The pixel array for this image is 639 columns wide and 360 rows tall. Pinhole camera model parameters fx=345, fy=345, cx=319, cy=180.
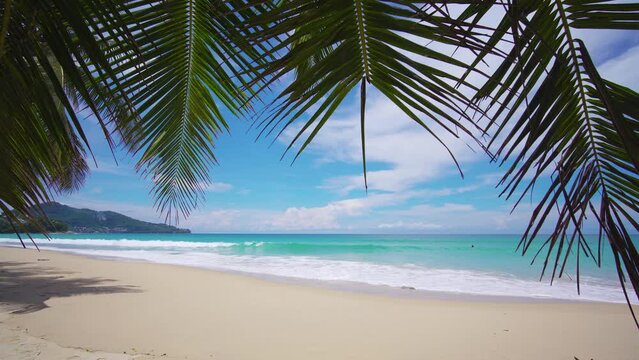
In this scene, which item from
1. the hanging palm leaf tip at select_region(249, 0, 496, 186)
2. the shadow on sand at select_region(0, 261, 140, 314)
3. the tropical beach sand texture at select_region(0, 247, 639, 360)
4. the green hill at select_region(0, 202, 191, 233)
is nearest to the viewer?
the hanging palm leaf tip at select_region(249, 0, 496, 186)

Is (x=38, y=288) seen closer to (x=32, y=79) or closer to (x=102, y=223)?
(x=32, y=79)

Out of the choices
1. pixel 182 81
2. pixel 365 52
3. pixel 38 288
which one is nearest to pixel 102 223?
pixel 38 288

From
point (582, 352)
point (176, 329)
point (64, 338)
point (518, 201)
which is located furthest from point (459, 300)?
point (518, 201)

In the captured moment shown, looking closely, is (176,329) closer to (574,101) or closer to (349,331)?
(349,331)

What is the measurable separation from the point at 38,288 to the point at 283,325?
5929 mm

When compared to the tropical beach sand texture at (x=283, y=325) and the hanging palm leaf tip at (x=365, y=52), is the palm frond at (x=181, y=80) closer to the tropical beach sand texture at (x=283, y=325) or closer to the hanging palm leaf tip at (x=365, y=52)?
the hanging palm leaf tip at (x=365, y=52)

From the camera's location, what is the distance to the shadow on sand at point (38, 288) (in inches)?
234

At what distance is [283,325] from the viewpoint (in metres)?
5.41

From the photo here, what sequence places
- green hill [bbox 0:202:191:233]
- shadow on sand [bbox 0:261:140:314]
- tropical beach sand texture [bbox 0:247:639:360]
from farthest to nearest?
green hill [bbox 0:202:191:233]
shadow on sand [bbox 0:261:140:314]
tropical beach sand texture [bbox 0:247:639:360]

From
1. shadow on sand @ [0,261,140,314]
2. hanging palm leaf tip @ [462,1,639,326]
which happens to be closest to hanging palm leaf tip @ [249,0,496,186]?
hanging palm leaf tip @ [462,1,639,326]

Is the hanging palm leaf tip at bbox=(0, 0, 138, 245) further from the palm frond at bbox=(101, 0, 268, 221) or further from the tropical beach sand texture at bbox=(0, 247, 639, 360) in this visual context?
the tropical beach sand texture at bbox=(0, 247, 639, 360)

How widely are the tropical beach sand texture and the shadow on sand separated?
23mm

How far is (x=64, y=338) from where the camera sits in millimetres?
4262

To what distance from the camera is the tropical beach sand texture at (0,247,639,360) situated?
13.7 feet
